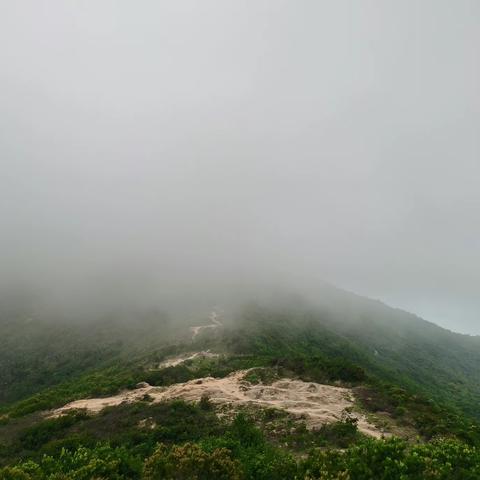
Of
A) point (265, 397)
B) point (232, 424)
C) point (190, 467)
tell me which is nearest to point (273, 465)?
point (190, 467)

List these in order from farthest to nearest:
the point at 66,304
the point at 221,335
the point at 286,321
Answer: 1. the point at 66,304
2. the point at 286,321
3. the point at 221,335

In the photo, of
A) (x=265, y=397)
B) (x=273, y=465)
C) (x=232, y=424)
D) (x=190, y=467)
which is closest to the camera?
(x=190, y=467)

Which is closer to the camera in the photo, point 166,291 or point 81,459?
point 81,459

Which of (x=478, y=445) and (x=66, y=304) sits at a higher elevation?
(x=478, y=445)

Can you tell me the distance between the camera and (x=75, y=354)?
371 feet

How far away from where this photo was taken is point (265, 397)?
43.9 metres

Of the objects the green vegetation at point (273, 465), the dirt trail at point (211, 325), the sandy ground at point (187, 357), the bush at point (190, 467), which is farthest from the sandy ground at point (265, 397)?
the dirt trail at point (211, 325)

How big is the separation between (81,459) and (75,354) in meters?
94.4

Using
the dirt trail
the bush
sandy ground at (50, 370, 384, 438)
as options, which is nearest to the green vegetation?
the bush

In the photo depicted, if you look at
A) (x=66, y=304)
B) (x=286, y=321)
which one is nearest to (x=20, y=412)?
(x=286, y=321)

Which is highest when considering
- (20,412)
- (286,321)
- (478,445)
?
(478,445)

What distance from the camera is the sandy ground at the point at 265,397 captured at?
36941 millimetres

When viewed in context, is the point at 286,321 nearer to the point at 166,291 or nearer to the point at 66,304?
the point at 166,291

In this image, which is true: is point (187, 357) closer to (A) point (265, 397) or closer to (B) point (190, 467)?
(A) point (265, 397)
